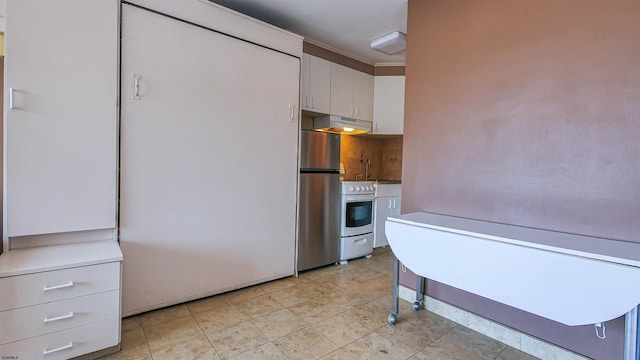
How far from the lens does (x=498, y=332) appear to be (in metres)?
1.90

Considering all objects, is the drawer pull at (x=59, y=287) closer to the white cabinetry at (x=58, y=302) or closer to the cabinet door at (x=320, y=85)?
the white cabinetry at (x=58, y=302)

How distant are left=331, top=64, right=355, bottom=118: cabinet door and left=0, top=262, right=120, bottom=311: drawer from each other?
8.52ft

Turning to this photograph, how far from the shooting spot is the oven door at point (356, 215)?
332cm

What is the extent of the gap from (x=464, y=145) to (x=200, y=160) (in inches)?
77.2

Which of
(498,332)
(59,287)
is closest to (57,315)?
(59,287)

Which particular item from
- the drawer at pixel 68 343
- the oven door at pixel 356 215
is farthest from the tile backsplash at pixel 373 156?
the drawer at pixel 68 343

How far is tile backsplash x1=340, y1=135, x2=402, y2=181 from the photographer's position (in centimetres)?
422

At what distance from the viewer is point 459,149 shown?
2.10 meters

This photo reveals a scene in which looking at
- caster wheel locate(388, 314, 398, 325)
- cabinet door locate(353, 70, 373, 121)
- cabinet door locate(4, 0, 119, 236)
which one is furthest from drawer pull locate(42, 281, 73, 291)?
cabinet door locate(353, 70, 373, 121)

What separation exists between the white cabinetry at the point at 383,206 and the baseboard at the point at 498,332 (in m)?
1.36

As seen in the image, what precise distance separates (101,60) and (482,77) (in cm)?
247

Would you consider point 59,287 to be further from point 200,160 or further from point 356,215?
point 356,215

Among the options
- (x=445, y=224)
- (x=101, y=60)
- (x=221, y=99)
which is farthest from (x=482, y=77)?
(x=101, y=60)

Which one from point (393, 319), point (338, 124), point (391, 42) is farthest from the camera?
point (338, 124)
